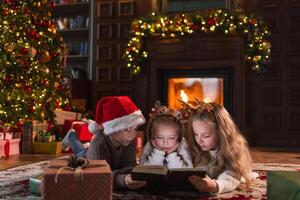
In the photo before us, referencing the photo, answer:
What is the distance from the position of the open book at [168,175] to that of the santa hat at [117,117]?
318mm

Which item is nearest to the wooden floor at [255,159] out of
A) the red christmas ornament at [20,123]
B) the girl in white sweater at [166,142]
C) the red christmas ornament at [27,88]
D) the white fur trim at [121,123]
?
the red christmas ornament at [20,123]

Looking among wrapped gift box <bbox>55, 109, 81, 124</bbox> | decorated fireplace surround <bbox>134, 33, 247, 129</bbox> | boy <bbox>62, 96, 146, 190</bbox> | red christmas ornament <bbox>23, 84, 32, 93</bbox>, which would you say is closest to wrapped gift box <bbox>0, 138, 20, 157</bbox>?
red christmas ornament <bbox>23, 84, 32, 93</bbox>

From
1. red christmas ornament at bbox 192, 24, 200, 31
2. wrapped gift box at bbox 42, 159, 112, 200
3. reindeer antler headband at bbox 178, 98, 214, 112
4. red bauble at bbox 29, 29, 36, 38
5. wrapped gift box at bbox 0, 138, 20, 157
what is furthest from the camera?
red christmas ornament at bbox 192, 24, 200, 31

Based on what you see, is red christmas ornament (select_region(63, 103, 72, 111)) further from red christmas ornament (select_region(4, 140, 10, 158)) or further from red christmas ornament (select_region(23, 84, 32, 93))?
red christmas ornament (select_region(4, 140, 10, 158))

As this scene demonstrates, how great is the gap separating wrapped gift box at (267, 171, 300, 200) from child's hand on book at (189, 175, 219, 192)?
0.91 feet

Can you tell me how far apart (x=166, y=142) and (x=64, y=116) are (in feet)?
13.5

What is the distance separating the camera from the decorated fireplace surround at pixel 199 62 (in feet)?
21.1

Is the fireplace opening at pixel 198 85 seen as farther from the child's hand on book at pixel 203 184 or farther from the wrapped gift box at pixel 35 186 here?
the child's hand on book at pixel 203 184

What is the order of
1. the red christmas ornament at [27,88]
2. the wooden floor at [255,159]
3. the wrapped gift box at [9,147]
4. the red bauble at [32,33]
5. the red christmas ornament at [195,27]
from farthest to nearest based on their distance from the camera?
the red christmas ornament at [195,27] → the red bauble at [32,33] → the red christmas ornament at [27,88] → the wrapped gift box at [9,147] → the wooden floor at [255,159]

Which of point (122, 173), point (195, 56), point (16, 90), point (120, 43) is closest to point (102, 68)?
point (120, 43)

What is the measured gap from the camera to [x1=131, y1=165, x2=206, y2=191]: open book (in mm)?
2021

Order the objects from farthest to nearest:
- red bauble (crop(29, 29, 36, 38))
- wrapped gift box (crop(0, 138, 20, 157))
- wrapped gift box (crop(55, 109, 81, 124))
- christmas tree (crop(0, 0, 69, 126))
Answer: wrapped gift box (crop(55, 109, 81, 124)) → red bauble (crop(29, 29, 36, 38)) → christmas tree (crop(0, 0, 69, 126)) → wrapped gift box (crop(0, 138, 20, 157))

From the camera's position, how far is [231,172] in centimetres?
229

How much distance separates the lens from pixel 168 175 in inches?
82.3
